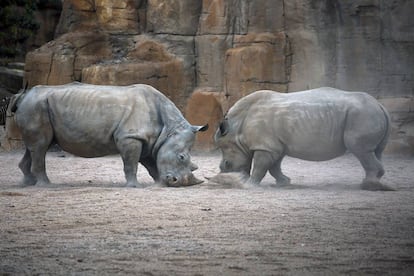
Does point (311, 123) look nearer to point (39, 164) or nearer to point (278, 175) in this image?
point (278, 175)

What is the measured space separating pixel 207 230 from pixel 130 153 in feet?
12.0

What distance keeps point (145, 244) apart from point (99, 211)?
1.86 metres

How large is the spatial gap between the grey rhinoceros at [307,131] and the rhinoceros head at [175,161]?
20.7 inches

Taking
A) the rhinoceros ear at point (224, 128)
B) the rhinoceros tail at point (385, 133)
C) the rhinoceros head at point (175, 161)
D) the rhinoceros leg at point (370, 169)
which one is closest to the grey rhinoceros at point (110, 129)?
the rhinoceros head at point (175, 161)

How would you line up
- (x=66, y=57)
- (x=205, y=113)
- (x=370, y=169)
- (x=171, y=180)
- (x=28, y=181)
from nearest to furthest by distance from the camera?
1. (x=370, y=169)
2. (x=171, y=180)
3. (x=28, y=181)
4. (x=205, y=113)
5. (x=66, y=57)

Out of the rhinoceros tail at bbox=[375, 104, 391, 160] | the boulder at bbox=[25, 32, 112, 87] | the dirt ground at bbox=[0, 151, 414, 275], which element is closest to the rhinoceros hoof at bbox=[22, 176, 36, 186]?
the dirt ground at bbox=[0, 151, 414, 275]

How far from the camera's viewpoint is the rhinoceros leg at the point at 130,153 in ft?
31.8

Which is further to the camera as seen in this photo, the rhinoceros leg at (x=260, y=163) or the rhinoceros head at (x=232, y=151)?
the rhinoceros head at (x=232, y=151)

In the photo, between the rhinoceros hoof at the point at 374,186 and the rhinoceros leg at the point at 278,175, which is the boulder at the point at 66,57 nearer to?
the rhinoceros leg at the point at 278,175

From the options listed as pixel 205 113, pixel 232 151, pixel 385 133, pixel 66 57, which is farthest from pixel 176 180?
pixel 66 57

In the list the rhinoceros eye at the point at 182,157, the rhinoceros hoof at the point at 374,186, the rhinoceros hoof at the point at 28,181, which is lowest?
the rhinoceros hoof at the point at 28,181

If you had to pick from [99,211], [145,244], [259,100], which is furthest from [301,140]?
[145,244]

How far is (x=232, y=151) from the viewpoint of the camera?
991 centimetres

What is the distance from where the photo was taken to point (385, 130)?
945cm
